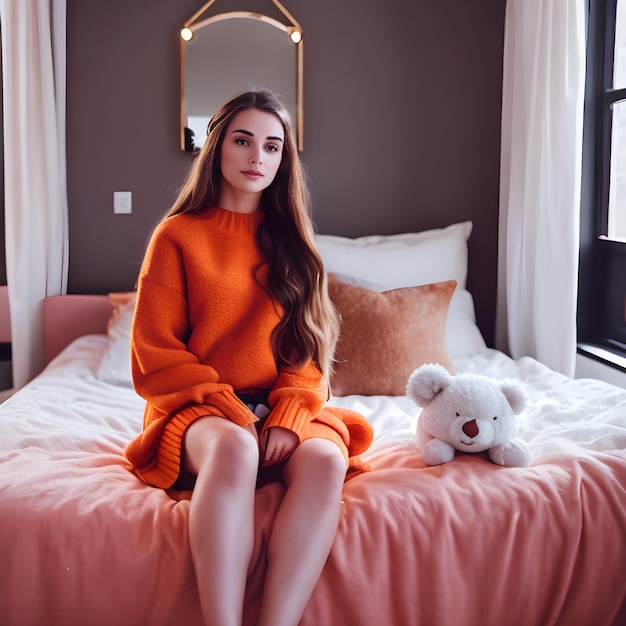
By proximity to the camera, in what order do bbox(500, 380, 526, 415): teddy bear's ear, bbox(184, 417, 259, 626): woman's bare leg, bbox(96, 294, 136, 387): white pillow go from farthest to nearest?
bbox(96, 294, 136, 387): white pillow
bbox(500, 380, 526, 415): teddy bear's ear
bbox(184, 417, 259, 626): woman's bare leg

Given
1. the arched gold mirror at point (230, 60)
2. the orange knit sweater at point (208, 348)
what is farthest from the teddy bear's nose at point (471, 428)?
the arched gold mirror at point (230, 60)

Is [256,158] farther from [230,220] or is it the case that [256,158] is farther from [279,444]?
[279,444]

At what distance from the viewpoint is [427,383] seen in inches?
60.1

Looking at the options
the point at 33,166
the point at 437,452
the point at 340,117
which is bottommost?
the point at 437,452

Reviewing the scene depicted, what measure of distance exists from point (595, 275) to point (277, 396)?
5.26ft

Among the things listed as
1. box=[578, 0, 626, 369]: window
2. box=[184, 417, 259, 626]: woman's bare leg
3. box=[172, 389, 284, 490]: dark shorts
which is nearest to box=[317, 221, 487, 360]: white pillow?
box=[578, 0, 626, 369]: window

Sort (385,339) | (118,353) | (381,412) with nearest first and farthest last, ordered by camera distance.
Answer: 1. (381,412)
2. (385,339)
3. (118,353)

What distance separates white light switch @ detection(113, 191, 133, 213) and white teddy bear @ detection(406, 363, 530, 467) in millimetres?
1754

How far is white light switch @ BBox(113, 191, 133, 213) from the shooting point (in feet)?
9.43

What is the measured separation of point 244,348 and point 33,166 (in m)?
1.58

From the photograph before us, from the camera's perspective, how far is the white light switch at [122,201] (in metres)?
2.88

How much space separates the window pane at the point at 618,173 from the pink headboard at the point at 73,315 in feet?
6.32

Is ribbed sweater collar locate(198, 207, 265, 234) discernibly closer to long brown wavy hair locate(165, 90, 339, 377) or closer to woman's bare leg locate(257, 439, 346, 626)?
long brown wavy hair locate(165, 90, 339, 377)

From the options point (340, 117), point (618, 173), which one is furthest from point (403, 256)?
point (618, 173)
